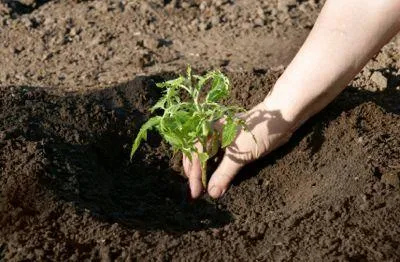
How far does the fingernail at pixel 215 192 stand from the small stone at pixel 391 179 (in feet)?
2.78

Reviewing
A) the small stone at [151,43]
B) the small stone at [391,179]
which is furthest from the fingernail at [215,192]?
the small stone at [151,43]

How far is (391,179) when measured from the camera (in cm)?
284

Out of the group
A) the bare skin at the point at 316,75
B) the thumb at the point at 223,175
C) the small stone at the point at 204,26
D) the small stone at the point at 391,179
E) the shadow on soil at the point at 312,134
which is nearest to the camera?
the small stone at the point at 391,179

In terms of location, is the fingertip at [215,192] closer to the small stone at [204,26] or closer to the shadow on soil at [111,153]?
the shadow on soil at [111,153]

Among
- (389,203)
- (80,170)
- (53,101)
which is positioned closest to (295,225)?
(389,203)

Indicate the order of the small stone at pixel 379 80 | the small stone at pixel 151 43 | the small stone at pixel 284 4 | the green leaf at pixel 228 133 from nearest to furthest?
the green leaf at pixel 228 133, the small stone at pixel 379 80, the small stone at pixel 151 43, the small stone at pixel 284 4

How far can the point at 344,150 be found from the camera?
3.26 meters

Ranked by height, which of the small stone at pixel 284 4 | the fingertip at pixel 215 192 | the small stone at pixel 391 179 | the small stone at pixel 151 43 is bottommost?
the small stone at pixel 284 4

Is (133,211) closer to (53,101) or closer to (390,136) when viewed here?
(53,101)

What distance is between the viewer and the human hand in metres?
3.22

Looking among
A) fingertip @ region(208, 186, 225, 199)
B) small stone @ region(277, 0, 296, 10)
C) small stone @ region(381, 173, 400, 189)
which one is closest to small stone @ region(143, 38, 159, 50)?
small stone @ region(277, 0, 296, 10)

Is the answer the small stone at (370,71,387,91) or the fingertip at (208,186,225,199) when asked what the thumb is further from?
the small stone at (370,71,387,91)

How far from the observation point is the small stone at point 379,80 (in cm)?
419

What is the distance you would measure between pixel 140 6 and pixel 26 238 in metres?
3.29
